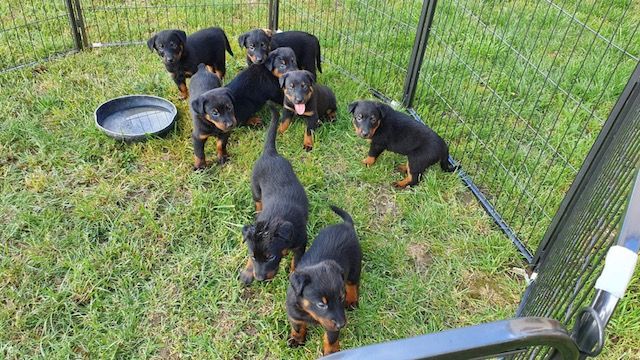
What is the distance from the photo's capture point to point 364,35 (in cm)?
594

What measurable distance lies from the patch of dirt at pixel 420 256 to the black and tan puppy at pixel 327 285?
616mm

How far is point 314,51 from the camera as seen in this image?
17.0ft

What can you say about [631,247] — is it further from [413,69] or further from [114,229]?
[413,69]

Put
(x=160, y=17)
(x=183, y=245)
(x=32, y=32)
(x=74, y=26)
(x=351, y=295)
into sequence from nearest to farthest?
1. (x=351, y=295)
2. (x=183, y=245)
3. (x=74, y=26)
4. (x=32, y=32)
5. (x=160, y=17)

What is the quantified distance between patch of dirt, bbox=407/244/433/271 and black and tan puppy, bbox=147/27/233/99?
273cm

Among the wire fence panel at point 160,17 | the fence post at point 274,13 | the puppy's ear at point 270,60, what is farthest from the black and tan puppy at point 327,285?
the wire fence panel at point 160,17

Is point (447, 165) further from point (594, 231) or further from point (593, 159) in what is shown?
point (594, 231)

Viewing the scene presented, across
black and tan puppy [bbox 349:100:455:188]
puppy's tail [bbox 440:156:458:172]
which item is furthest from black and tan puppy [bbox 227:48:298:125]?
puppy's tail [bbox 440:156:458:172]

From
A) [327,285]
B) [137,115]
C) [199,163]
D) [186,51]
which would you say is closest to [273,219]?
[327,285]

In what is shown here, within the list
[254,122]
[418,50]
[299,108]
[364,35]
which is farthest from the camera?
[364,35]

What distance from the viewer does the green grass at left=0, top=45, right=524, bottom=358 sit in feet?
10.2

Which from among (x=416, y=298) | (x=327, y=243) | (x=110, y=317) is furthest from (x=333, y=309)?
(x=110, y=317)

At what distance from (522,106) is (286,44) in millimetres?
2332

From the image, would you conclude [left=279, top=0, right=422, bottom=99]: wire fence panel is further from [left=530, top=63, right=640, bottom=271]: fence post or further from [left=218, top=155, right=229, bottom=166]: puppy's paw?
[left=530, top=63, right=640, bottom=271]: fence post
